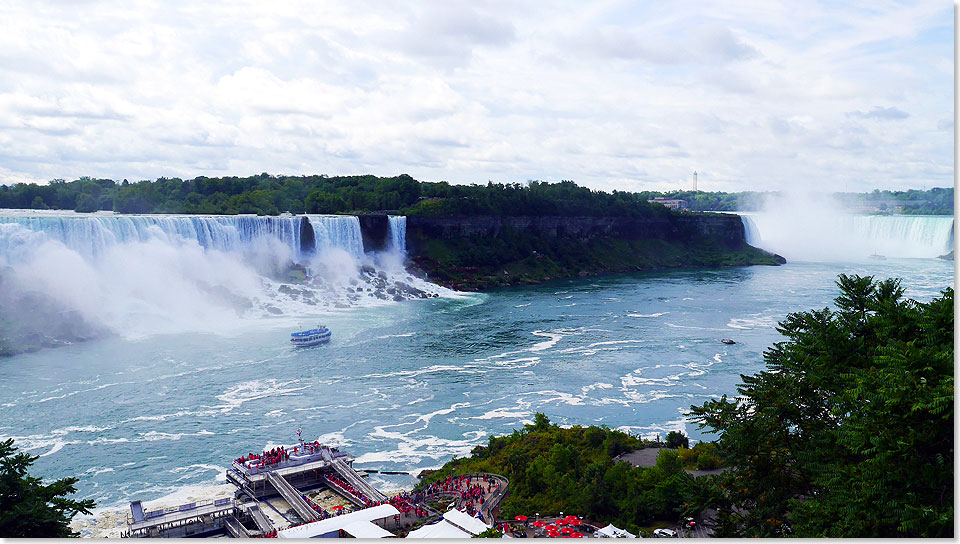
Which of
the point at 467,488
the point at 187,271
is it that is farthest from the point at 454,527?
the point at 187,271

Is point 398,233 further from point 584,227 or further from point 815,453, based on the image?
point 815,453

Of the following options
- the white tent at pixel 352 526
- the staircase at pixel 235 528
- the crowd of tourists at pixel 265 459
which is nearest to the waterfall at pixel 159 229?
the crowd of tourists at pixel 265 459

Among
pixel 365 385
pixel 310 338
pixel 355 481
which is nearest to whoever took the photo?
pixel 355 481

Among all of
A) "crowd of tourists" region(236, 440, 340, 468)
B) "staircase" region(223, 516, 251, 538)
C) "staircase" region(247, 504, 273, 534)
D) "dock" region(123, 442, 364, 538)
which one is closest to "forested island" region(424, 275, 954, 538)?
"dock" region(123, 442, 364, 538)

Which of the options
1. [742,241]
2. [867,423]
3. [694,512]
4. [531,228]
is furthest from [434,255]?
[867,423]

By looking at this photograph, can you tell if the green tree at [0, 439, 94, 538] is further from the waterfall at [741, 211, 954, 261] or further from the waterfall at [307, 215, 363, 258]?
the waterfall at [741, 211, 954, 261]

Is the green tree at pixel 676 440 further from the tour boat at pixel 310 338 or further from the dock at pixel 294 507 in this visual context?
the tour boat at pixel 310 338

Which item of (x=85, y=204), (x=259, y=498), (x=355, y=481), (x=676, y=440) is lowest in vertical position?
(x=259, y=498)
